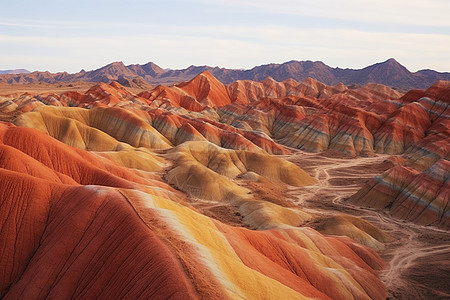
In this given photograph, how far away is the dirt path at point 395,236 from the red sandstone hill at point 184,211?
2.08m

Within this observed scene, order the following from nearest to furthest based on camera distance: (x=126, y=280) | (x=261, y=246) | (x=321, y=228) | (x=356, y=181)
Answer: (x=126, y=280)
(x=261, y=246)
(x=321, y=228)
(x=356, y=181)

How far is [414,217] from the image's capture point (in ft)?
194

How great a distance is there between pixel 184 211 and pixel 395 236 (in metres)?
37.6

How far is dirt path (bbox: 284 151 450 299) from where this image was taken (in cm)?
3806

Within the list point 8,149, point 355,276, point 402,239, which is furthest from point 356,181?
point 8,149

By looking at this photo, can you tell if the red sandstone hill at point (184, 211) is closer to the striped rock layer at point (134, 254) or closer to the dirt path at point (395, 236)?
the striped rock layer at point (134, 254)

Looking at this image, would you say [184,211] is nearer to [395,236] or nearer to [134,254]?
[134,254]

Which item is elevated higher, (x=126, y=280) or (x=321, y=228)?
(x=126, y=280)

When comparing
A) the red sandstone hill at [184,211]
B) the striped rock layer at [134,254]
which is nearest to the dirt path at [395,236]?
the red sandstone hill at [184,211]

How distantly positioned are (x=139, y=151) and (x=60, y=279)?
54845 mm

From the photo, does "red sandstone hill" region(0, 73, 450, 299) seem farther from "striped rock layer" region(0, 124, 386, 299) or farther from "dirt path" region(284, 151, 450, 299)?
"dirt path" region(284, 151, 450, 299)

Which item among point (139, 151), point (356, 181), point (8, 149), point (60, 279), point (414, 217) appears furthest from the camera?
point (356, 181)

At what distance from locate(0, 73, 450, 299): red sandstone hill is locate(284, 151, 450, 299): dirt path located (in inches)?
82.1

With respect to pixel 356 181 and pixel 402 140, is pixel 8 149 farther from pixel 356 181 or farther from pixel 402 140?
pixel 402 140
